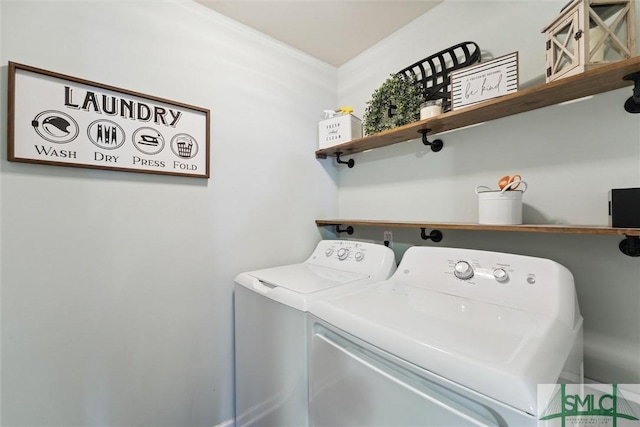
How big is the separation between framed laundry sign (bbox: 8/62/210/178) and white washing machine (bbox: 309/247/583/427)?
40.6 inches

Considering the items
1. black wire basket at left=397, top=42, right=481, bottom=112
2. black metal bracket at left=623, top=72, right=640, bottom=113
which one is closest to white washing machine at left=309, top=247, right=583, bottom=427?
black metal bracket at left=623, top=72, right=640, bottom=113

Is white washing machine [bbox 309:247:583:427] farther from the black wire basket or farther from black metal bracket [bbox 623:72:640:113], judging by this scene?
the black wire basket

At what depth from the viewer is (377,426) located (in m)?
0.72

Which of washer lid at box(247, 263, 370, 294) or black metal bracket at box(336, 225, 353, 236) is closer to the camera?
washer lid at box(247, 263, 370, 294)

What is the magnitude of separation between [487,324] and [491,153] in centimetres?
84

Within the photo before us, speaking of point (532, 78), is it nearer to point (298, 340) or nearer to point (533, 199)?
point (533, 199)

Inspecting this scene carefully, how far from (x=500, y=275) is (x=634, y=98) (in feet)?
2.27

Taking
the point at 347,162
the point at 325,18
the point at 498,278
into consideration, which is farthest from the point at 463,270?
the point at 325,18

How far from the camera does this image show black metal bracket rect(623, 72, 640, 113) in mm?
809

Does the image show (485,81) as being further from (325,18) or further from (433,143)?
(325,18)

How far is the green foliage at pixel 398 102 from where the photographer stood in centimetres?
139

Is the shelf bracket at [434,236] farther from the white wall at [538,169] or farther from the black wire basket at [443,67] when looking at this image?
the black wire basket at [443,67]

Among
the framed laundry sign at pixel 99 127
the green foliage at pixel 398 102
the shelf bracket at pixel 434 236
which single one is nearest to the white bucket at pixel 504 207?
the shelf bracket at pixel 434 236

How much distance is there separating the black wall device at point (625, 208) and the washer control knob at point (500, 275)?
32 cm
